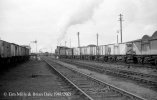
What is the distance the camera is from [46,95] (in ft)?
28.8

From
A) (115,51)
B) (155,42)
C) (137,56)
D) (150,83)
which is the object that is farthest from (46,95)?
(115,51)

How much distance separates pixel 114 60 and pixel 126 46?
558cm

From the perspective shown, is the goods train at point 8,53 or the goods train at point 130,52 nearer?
the goods train at point 8,53

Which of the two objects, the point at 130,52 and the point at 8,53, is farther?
the point at 130,52

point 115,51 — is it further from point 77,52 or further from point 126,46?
point 77,52

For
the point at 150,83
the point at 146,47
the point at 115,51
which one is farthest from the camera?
the point at 115,51

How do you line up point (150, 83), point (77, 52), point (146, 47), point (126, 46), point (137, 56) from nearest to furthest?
point (150, 83), point (146, 47), point (137, 56), point (126, 46), point (77, 52)

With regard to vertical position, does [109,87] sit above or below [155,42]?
below

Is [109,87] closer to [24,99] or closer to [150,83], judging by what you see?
[150,83]

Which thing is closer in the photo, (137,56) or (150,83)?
(150,83)

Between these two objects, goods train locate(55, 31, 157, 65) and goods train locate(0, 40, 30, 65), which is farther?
goods train locate(55, 31, 157, 65)

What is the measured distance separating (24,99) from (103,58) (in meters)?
30.7

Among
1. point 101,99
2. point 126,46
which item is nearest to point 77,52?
point 126,46

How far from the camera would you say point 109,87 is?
10.2 metres
